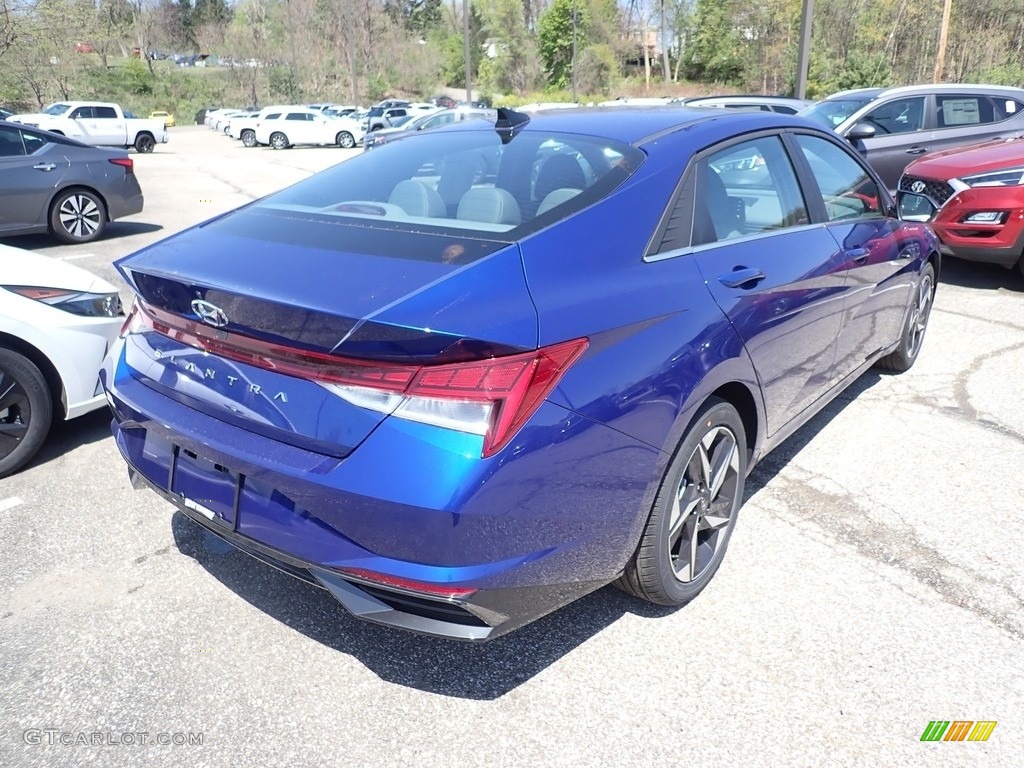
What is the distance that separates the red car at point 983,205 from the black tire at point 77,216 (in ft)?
29.9

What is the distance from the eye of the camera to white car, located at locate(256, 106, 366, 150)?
107ft

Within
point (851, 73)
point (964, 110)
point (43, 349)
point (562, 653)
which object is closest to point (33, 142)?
point (43, 349)

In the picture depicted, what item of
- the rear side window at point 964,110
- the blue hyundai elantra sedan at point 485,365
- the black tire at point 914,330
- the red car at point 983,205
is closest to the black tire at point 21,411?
the blue hyundai elantra sedan at point 485,365

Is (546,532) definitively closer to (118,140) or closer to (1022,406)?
(1022,406)

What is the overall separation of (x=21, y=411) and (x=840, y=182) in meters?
4.12

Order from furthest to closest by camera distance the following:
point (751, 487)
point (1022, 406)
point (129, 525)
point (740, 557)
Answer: point (1022, 406)
point (751, 487)
point (129, 525)
point (740, 557)

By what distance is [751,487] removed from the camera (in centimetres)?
368

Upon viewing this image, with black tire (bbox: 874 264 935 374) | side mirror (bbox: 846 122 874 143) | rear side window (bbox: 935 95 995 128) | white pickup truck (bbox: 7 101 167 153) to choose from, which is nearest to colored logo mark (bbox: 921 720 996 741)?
black tire (bbox: 874 264 935 374)

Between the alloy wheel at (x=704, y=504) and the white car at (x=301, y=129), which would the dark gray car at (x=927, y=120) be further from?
the white car at (x=301, y=129)

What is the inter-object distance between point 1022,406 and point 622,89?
220 feet

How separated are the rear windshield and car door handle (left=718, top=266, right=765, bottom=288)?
1.61 feet

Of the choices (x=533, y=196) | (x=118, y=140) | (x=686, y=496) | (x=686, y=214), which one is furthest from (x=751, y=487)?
(x=118, y=140)

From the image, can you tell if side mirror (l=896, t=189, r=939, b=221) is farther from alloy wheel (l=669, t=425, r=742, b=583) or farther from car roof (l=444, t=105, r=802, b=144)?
alloy wheel (l=669, t=425, r=742, b=583)

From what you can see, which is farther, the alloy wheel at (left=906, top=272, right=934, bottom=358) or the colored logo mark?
the alloy wheel at (left=906, top=272, right=934, bottom=358)
